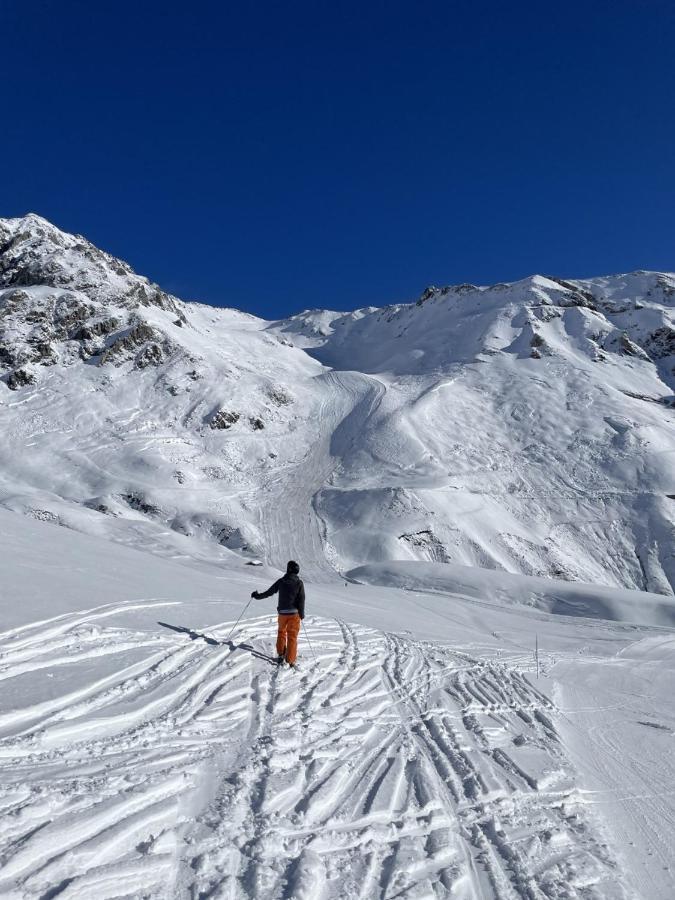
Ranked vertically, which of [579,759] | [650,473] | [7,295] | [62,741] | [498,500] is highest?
[7,295]

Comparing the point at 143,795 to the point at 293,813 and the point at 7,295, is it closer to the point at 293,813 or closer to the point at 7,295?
the point at 293,813

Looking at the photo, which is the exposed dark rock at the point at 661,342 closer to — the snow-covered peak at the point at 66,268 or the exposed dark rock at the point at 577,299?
the exposed dark rock at the point at 577,299

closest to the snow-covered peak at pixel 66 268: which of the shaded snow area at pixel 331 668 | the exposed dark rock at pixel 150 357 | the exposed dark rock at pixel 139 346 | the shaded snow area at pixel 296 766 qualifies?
the exposed dark rock at pixel 139 346

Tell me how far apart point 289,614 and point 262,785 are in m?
3.94

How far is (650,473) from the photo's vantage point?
51938 millimetres

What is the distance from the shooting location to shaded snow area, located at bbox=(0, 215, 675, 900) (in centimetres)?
392

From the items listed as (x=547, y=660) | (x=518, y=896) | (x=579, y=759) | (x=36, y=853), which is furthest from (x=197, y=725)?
(x=547, y=660)

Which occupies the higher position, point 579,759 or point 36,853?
point 579,759

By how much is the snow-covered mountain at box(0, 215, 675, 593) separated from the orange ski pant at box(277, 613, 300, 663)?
1844 cm

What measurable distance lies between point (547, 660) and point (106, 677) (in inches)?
390

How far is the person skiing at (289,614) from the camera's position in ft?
27.6

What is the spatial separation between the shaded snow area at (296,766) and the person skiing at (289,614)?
32 centimetres

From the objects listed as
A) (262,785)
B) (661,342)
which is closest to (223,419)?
(262,785)

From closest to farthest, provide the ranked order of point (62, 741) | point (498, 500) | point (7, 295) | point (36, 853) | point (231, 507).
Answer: point (36, 853)
point (62, 741)
point (231, 507)
point (498, 500)
point (7, 295)
